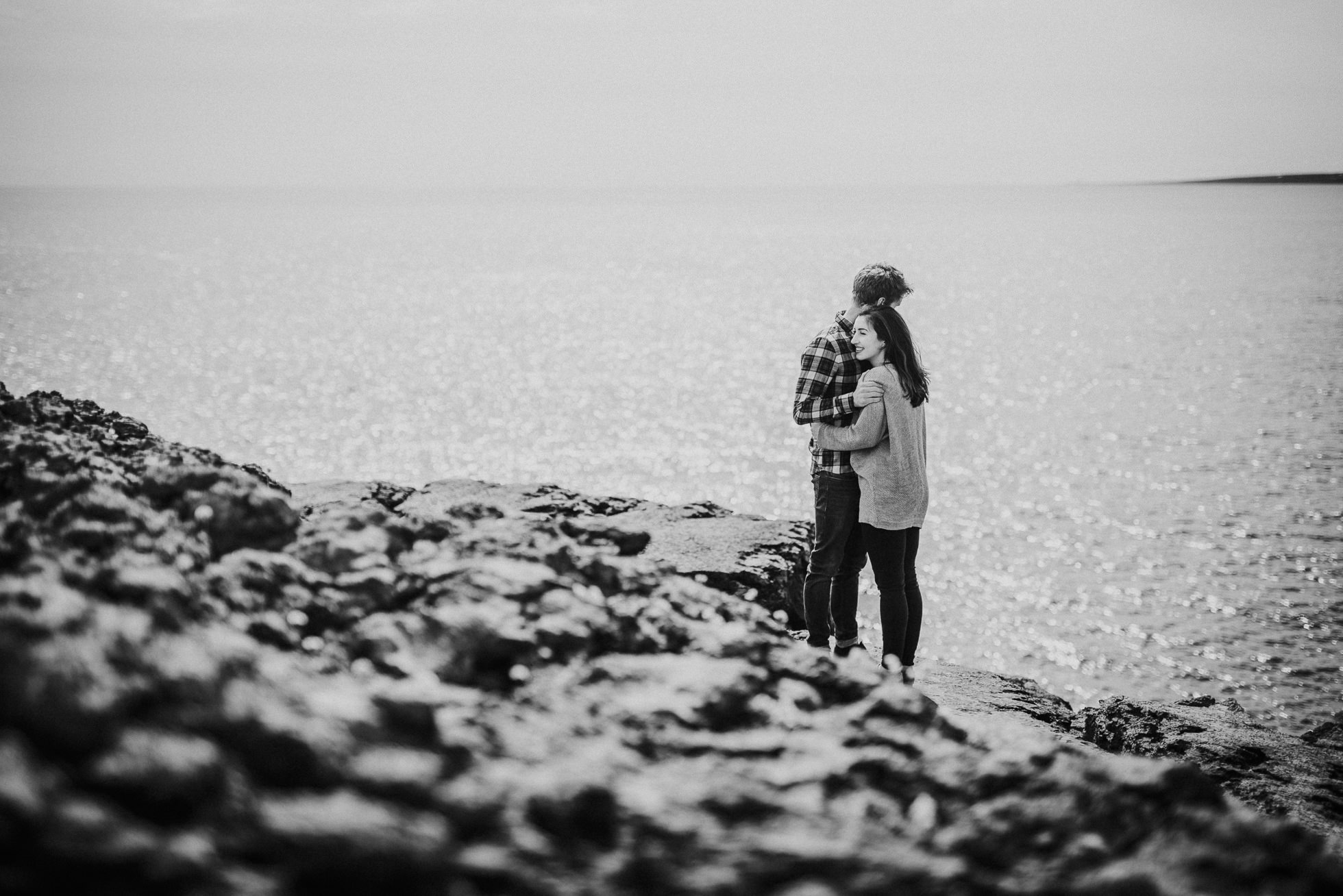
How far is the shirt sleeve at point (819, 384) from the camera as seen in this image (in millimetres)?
6020

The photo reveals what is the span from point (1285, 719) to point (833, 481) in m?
16.9

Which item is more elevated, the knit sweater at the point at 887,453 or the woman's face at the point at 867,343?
the woman's face at the point at 867,343

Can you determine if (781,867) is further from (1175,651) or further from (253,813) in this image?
(1175,651)

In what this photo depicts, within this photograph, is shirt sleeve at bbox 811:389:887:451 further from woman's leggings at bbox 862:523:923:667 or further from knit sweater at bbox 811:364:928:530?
woman's leggings at bbox 862:523:923:667

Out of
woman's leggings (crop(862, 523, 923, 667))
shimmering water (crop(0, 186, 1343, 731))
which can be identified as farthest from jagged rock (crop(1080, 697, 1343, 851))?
shimmering water (crop(0, 186, 1343, 731))

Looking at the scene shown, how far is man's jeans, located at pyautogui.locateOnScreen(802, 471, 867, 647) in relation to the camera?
6164 mm

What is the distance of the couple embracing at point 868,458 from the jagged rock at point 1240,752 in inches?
101

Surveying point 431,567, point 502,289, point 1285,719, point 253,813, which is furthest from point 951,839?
point 502,289

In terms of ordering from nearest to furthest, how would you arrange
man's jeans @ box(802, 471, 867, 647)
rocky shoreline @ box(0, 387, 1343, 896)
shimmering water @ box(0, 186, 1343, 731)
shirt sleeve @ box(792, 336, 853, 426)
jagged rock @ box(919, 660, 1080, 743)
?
rocky shoreline @ box(0, 387, 1343, 896) < shirt sleeve @ box(792, 336, 853, 426) < man's jeans @ box(802, 471, 867, 647) < jagged rock @ box(919, 660, 1080, 743) < shimmering water @ box(0, 186, 1343, 731)

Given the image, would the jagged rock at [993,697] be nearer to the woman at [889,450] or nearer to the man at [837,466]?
the man at [837,466]

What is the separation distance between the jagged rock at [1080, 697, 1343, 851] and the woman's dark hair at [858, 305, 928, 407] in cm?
372

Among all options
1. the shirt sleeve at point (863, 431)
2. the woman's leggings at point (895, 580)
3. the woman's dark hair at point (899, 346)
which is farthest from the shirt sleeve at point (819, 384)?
the woman's leggings at point (895, 580)

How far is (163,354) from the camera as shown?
203ft

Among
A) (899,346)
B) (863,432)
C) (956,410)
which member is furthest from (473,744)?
(956,410)
